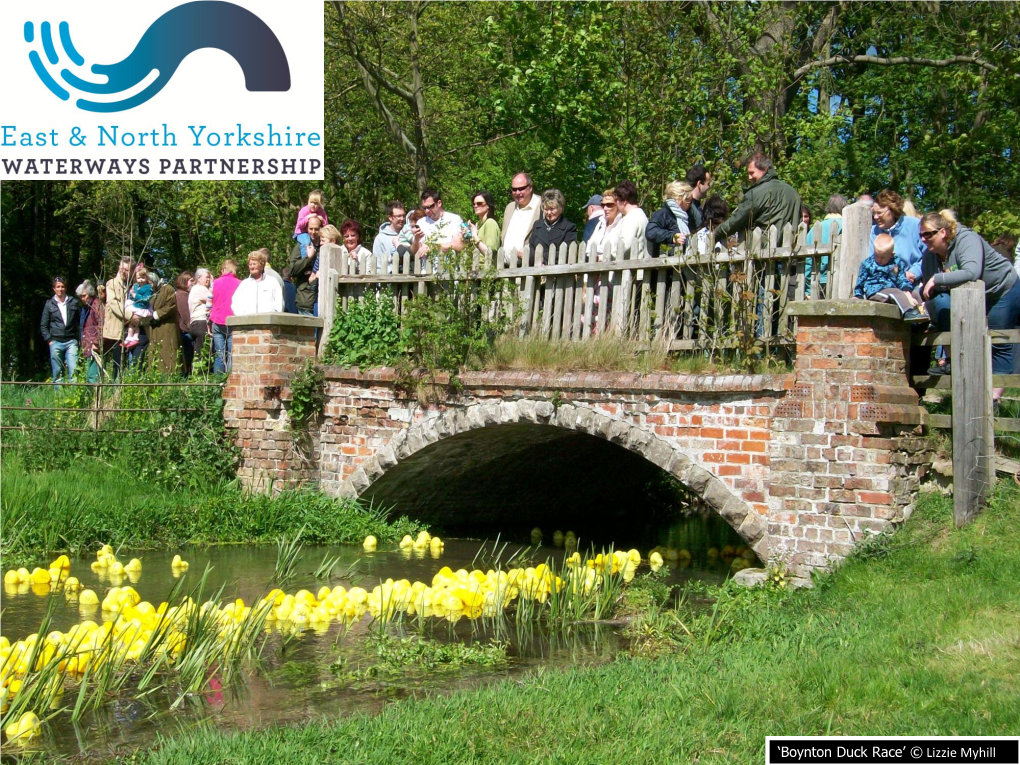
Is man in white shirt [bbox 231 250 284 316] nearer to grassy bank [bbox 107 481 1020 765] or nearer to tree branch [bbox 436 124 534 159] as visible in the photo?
tree branch [bbox 436 124 534 159]

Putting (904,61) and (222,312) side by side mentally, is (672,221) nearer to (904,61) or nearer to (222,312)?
(222,312)

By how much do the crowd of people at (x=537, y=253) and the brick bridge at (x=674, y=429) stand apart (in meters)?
0.52

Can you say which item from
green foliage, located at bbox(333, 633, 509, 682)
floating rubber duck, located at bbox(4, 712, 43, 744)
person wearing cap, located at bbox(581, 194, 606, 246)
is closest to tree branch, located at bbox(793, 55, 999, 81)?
person wearing cap, located at bbox(581, 194, 606, 246)

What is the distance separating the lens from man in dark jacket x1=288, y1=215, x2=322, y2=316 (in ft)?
39.9

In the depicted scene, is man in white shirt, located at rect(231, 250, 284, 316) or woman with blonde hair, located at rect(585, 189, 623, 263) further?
man in white shirt, located at rect(231, 250, 284, 316)

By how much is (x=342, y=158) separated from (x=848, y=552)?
51.9ft

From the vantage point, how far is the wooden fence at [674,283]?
803cm

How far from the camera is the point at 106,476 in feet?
36.5

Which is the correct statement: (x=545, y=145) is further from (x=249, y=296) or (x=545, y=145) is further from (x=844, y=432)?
(x=844, y=432)

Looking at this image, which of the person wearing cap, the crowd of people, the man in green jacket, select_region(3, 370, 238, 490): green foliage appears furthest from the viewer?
select_region(3, 370, 238, 490): green foliage

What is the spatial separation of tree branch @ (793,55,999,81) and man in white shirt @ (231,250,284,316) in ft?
27.7

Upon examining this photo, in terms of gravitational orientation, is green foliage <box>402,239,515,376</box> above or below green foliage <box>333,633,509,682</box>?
above

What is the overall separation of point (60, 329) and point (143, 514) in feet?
20.8

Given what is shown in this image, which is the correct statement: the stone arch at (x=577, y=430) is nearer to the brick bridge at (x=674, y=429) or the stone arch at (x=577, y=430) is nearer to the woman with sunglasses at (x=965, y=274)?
the brick bridge at (x=674, y=429)
